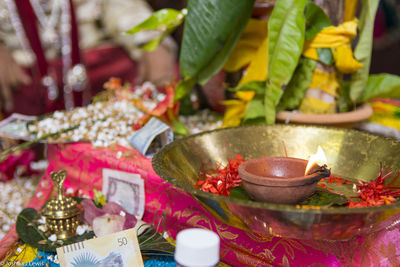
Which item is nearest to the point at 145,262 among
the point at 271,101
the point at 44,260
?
the point at 44,260

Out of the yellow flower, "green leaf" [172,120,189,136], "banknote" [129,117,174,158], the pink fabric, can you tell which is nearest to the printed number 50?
→ the pink fabric

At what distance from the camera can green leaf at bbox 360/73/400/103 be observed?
88 cm

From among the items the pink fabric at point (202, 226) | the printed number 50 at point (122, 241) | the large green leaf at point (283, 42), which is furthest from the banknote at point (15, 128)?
the large green leaf at point (283, 42)

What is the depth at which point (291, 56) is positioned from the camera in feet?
2.50

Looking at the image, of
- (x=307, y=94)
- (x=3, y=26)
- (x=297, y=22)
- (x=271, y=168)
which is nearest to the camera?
(x=271, y=168)

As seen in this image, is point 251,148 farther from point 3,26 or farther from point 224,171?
point 3,26

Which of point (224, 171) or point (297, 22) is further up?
point (297, 22)

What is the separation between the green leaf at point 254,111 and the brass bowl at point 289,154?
183 mm

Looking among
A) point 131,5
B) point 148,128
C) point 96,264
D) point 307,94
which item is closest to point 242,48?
point 307,94

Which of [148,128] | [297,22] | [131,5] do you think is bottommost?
[131,5]

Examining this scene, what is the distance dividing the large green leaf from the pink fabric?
275 millimetres

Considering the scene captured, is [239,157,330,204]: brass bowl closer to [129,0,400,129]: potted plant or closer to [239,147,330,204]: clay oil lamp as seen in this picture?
[239,147,330,204]: clay oil lamp

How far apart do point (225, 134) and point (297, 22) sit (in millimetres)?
257

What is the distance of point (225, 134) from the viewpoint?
659mm
